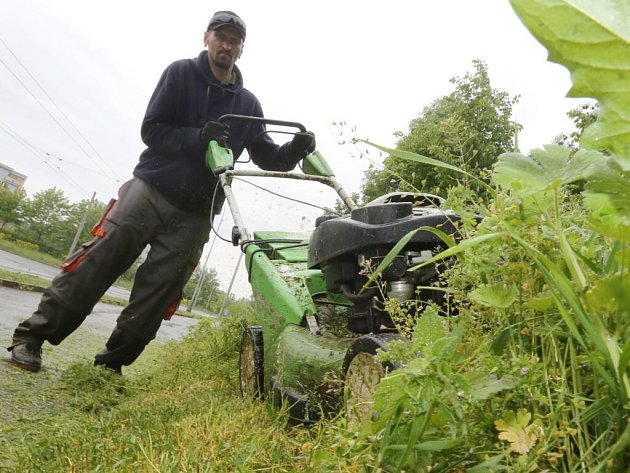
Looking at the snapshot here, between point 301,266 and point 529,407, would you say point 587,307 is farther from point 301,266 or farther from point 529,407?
point 301,266

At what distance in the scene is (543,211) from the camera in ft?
2.45

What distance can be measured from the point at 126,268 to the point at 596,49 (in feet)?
9.79

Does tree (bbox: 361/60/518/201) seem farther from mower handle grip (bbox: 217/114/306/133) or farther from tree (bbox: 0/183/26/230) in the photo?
tree (bbox: 0/183/26/230)

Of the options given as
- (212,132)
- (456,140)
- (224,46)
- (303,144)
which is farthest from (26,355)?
(456,140)

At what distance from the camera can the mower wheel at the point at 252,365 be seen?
203 centimetres

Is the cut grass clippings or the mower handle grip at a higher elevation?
the mower handle grip

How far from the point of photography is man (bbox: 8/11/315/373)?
114 inches

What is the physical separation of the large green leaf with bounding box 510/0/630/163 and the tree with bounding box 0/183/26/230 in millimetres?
49325

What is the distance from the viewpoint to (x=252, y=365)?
6.97 feet

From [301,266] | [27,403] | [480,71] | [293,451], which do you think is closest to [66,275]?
[27,403]

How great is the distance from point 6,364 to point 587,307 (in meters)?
2.92

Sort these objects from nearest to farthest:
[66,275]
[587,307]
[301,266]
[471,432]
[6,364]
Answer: [587,307], [471,432], [301,266], [6,364], [66,275]

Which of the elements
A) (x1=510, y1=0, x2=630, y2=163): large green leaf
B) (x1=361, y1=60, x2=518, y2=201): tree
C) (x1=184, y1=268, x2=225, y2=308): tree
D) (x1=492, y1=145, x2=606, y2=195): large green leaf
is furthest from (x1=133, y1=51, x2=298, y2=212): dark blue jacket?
(x1=184, y1=268, x2=225, y2=308): tree

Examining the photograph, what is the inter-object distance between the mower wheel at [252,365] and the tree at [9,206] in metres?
47.6
